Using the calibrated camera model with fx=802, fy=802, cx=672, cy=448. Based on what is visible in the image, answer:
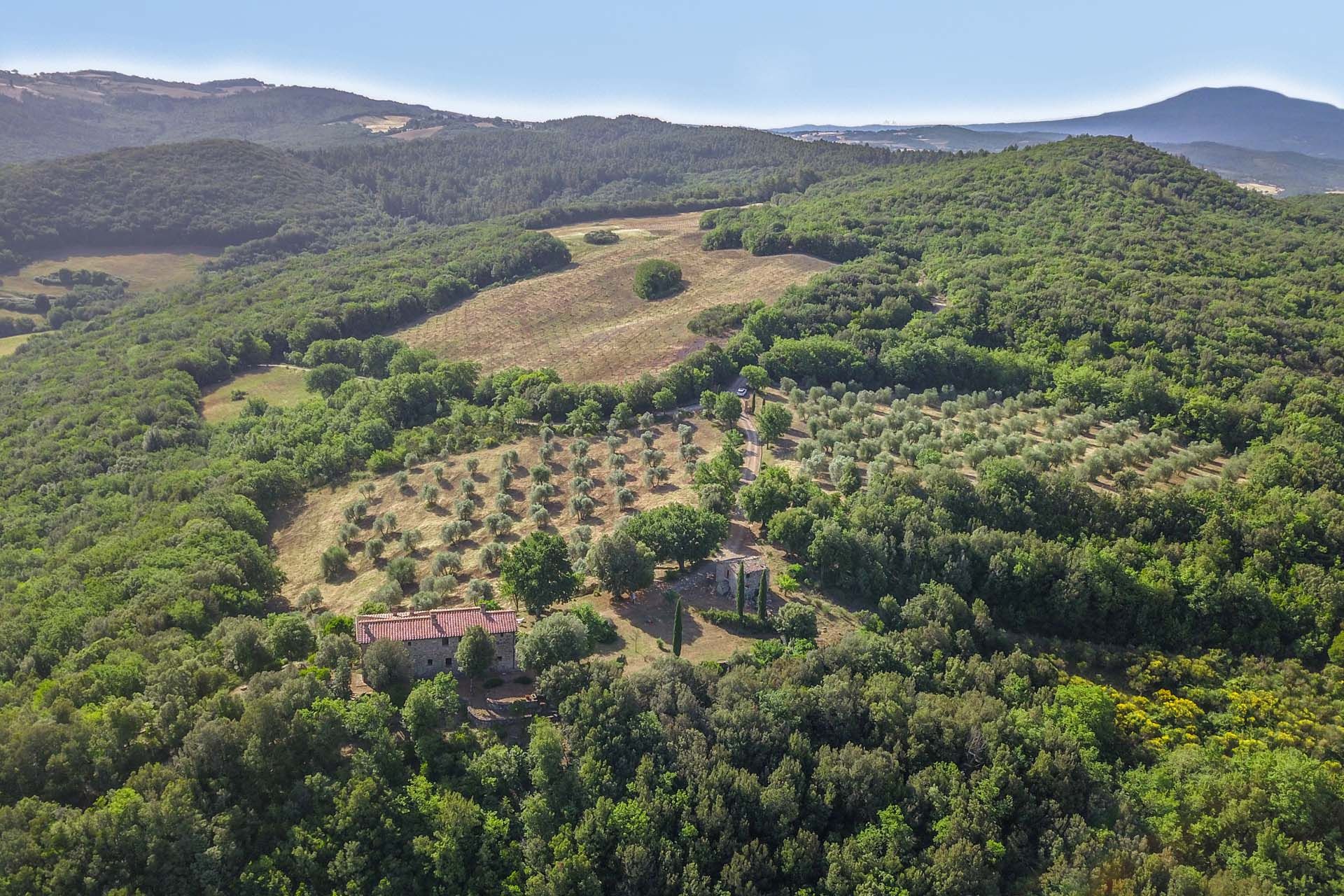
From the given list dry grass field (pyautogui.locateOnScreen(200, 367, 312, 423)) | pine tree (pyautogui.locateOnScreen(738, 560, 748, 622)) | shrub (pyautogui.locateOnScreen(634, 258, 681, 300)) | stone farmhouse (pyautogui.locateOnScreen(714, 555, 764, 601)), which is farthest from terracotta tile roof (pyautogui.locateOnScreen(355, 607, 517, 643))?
shrub (pyautogui.locateOnScreen(634, 258, 681, 300))

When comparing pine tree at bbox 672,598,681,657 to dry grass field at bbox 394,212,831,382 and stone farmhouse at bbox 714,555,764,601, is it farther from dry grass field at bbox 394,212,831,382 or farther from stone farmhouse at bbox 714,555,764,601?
dry grass field at bbox 394,212,831,382

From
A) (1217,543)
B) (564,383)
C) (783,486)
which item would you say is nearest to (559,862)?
(783,486)

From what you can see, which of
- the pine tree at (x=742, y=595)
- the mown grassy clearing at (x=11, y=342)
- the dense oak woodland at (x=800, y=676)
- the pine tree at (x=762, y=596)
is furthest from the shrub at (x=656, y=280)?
the mown grassy clearing at (x=11, y=342)

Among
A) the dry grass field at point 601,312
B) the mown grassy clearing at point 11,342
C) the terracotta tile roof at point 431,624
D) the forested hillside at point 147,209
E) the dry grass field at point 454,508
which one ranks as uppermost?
the forested hillside at point 147,209

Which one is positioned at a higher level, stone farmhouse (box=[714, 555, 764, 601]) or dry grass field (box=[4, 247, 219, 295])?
dry grass field (box=[4, 247, 219, 295])

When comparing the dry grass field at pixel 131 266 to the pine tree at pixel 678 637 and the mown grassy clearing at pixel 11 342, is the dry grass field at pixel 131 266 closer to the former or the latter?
the mown grassy clearing at pixel 11 342
